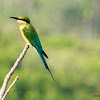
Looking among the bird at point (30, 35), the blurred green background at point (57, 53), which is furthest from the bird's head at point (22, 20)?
the blurred green background at point (57, 53)

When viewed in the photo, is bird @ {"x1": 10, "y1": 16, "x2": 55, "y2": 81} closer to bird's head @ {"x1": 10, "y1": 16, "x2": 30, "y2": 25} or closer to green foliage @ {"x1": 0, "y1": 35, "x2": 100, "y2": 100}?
bird's head @ {"x1": 10, "y1": 16, "x2": 30, "y2": 25}

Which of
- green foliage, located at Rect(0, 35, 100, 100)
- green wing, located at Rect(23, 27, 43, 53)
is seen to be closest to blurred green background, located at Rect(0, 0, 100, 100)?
green foliage, located at Rect(0, 35, 100, 100)

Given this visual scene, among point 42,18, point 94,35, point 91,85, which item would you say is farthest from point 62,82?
point 42,18

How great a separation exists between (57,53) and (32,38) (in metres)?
26.6

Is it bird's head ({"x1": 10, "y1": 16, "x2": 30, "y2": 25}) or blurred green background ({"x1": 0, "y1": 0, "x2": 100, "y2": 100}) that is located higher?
bird's head ({"x1": 10, "y1": 16, "x2": 30, "y2": 25})

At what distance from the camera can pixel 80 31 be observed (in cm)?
4559

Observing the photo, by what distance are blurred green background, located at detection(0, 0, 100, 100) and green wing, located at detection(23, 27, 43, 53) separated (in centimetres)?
1652

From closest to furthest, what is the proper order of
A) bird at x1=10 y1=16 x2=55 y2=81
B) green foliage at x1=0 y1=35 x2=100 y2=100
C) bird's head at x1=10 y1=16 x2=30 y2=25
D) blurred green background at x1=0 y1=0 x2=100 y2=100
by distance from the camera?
1. bird's head at x1=10 y1=16 x2=30 y2=25
2. bird at x1=10 y1=16 x2=55 y2=81
3. green foliage at x1=0 y1=35 x2=100 y2=100
4. blurred green background at x1=0 y1=0 x2=100 y2=100

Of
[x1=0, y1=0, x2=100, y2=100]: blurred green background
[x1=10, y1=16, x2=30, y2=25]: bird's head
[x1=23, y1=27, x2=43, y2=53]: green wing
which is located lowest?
[x1=0, y1=0, x2=100, y2=100]: blurred green background

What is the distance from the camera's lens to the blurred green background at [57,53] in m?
22.5

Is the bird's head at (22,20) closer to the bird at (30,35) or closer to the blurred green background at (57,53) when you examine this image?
the bird at (30,35)

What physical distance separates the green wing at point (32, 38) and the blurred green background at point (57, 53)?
16.5 meters

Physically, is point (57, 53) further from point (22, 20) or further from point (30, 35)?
point (22, 20)

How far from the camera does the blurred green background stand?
73.8 ft
